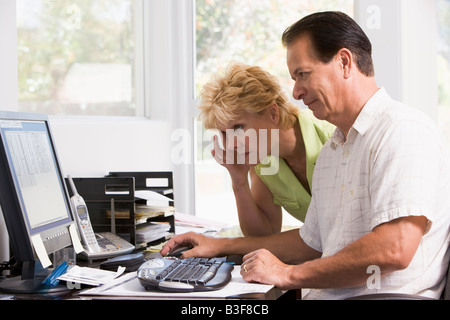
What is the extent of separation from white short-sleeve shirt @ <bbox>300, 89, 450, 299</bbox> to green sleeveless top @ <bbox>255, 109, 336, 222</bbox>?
1.67 feet

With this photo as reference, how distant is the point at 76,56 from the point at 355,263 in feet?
5.94

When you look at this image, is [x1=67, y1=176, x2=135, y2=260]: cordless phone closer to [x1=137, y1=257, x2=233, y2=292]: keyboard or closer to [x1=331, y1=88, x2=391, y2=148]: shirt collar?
[x1=137, y1=257, x2=233, y2=292]: keyboard

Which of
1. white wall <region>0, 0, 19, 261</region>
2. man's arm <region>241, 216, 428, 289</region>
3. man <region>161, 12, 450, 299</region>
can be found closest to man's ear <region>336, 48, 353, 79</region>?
man <region>161, 12, 450, 299</region>

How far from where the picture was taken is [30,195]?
1341 mm

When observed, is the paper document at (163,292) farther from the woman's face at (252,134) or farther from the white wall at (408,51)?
the white wall at (408,51)

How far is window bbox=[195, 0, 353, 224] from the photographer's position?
3137mm

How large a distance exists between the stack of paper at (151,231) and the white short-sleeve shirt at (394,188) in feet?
2.17

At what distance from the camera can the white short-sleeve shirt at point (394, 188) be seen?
3.97ft

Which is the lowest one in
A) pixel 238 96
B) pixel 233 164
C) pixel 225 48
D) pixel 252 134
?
pixel 233 164

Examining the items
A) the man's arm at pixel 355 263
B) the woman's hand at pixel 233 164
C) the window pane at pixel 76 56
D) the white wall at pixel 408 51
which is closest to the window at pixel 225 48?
the window pane at pixel 76 56

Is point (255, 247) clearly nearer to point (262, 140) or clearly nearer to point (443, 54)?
point (262, 140)

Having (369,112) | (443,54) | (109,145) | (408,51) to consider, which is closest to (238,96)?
(369,112)

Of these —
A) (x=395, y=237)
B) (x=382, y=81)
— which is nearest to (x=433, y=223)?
(x=395, y=237)
